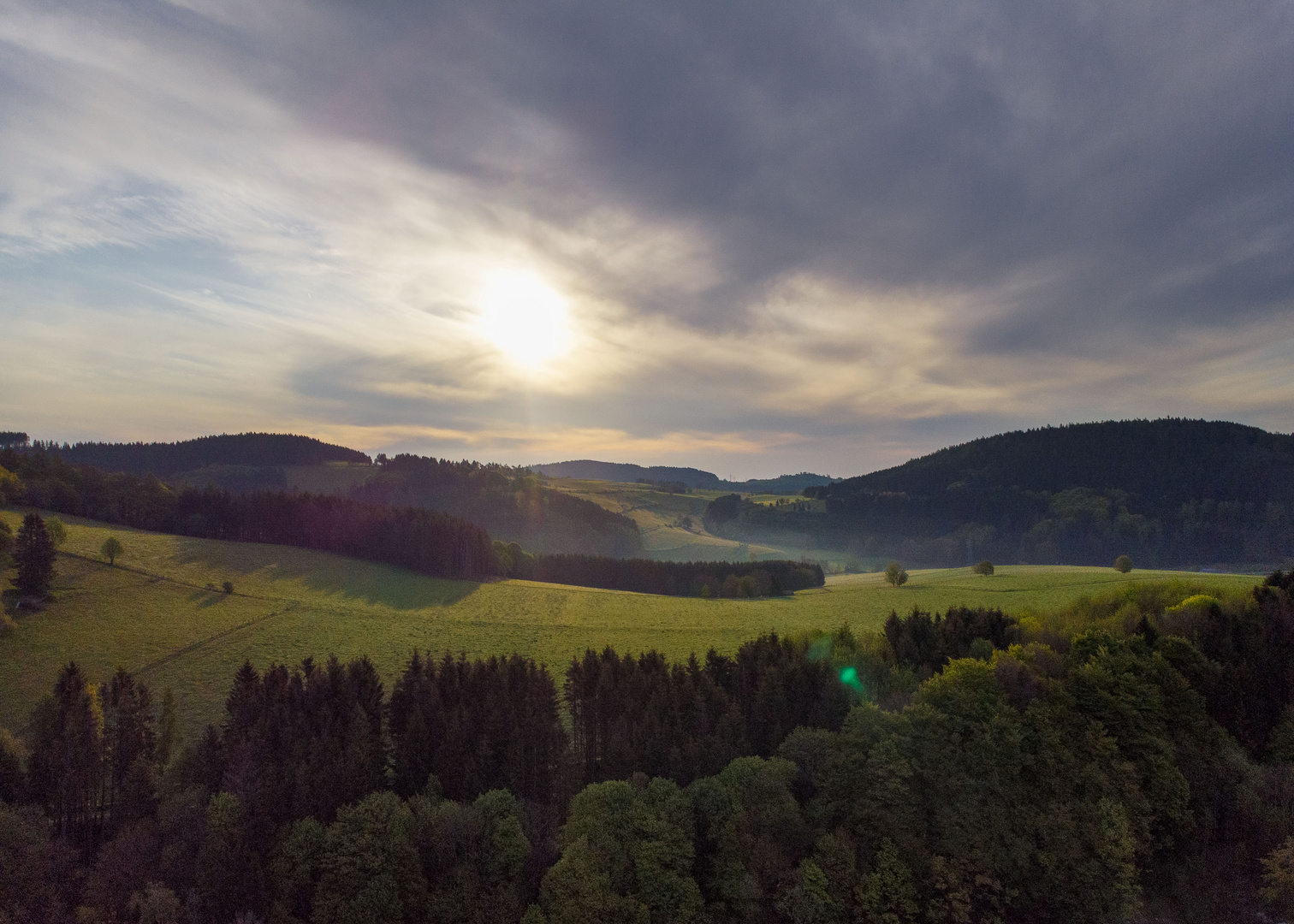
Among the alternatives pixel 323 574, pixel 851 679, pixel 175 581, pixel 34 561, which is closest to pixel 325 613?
pixel 323 574

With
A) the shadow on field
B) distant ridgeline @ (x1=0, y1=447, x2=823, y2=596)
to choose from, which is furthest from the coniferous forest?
distant ridgeline @ (x1=0, y1=447, x2=823, y2=596)

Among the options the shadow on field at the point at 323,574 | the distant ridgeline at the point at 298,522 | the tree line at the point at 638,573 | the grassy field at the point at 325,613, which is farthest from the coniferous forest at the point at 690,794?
the tree line at the point at 638,573

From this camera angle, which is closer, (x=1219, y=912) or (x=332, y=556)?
(x=1219, y=912)

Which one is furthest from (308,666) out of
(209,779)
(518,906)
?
(518,906)

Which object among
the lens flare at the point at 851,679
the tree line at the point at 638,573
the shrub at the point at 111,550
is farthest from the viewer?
the tree line at the point at 638,573

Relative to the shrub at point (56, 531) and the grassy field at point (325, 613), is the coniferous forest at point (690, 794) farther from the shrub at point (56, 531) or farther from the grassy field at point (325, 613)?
the shrub at point (56, 531)

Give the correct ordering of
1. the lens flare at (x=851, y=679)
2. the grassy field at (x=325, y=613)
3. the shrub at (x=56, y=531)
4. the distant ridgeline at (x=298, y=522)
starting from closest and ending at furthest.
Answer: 1. the lens flare at (x=851, y=679)
2. the grassy field at (x=325, y=613)
3. the shrub at (x=56, y=531)
4. the distant ridgeline at (x=298, y=522)

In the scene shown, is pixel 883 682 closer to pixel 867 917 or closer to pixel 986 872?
pixel 986 872
